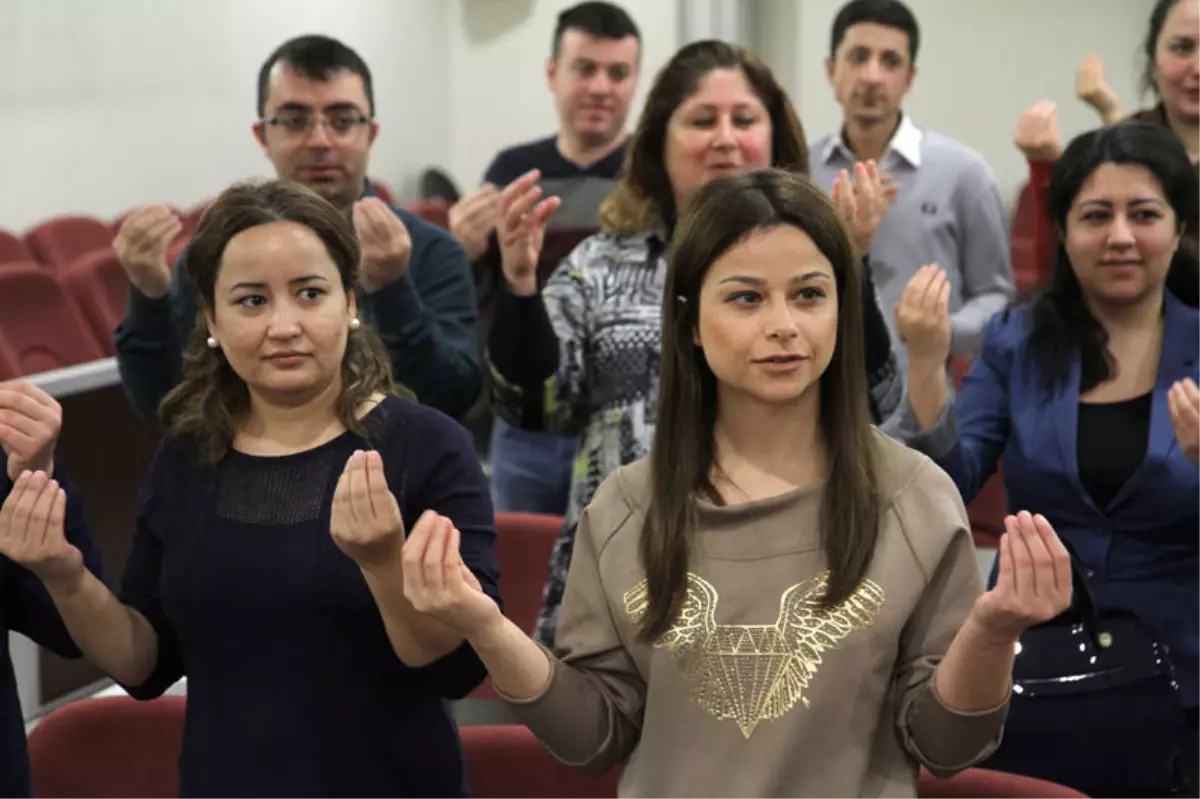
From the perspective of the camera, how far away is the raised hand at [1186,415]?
1.81 meters

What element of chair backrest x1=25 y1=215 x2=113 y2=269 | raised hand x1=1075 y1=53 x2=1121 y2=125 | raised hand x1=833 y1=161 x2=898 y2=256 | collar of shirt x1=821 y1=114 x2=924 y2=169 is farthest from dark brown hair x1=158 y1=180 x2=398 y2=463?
chair backrest x1=25 y1=215 x2=113 y2=269

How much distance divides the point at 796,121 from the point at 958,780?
106 centimetres

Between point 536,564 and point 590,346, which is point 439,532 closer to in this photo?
point 590,346

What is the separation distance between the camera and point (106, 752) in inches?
74.7

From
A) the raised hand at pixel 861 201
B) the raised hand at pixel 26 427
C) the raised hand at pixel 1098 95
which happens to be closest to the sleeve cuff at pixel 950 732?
the raised hand at pixel 861 201

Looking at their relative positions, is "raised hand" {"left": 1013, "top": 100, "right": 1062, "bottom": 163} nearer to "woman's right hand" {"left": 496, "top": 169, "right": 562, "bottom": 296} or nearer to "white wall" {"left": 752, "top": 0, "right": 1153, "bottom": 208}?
"woman's right hand" {"left": 496, "top": 169, "right": 562, "bottom": 296}

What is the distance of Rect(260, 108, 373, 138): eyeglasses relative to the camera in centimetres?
249

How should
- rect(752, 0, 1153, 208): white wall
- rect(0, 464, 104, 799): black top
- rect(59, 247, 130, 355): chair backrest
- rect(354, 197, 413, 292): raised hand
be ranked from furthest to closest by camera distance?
rect(752, 0, 1153, 208): white wall, rect(59, 247, 130, 355): chair backrest, rect(354, 197, 413, 292): raised hand, rect(0, 464, 104, 799): black top

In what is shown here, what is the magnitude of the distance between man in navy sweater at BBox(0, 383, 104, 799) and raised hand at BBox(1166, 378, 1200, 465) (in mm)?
1307

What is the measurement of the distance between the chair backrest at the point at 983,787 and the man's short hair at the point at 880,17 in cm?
209

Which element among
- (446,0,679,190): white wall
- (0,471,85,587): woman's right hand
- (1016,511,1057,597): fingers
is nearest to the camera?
(1016,511,1057,597): fingers

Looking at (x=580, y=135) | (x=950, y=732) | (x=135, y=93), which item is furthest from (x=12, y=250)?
(x=950, y=732)

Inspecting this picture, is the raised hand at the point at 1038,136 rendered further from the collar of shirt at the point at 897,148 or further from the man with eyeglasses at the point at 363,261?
the man with eyeglasses at the point at 363,261

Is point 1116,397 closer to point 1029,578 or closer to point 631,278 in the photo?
point 631,278
